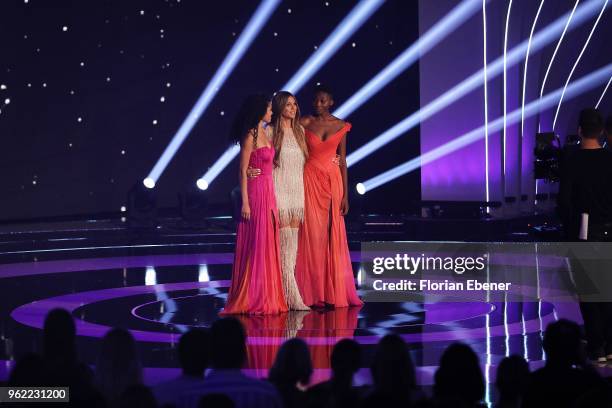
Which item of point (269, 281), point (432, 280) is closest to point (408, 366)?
point (269, 281)

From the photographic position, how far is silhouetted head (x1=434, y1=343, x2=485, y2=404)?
3.19m

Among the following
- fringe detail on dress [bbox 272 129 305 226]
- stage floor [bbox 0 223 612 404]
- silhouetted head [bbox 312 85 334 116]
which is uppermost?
silhouetted head [bbox 312 85 334 116]

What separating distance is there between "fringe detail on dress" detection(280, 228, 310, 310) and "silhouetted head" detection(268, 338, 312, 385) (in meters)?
4.00

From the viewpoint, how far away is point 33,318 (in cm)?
733

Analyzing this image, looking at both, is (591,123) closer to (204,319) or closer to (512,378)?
(512,378)

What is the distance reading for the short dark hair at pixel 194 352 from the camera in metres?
3.45

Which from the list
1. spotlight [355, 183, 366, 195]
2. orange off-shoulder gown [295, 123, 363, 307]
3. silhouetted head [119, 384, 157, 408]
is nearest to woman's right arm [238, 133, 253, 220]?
orange off-shoulder gown [295, 123, 363, 307]

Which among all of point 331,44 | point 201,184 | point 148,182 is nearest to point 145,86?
point 148,182

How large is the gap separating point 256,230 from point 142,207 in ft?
22.4

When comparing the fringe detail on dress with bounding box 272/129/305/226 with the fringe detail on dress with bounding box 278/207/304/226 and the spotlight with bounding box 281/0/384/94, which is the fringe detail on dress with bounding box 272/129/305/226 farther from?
the spotlight with bounding box 281/0/384/94

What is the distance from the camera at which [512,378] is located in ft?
11.5

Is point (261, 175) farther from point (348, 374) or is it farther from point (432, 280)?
point (348, 374)

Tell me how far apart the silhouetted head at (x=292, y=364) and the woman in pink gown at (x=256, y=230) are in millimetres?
3823

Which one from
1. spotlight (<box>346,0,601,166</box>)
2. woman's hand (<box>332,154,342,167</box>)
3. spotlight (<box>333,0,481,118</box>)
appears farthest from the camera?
spotlight (<box>333,0,481,118</box>)
